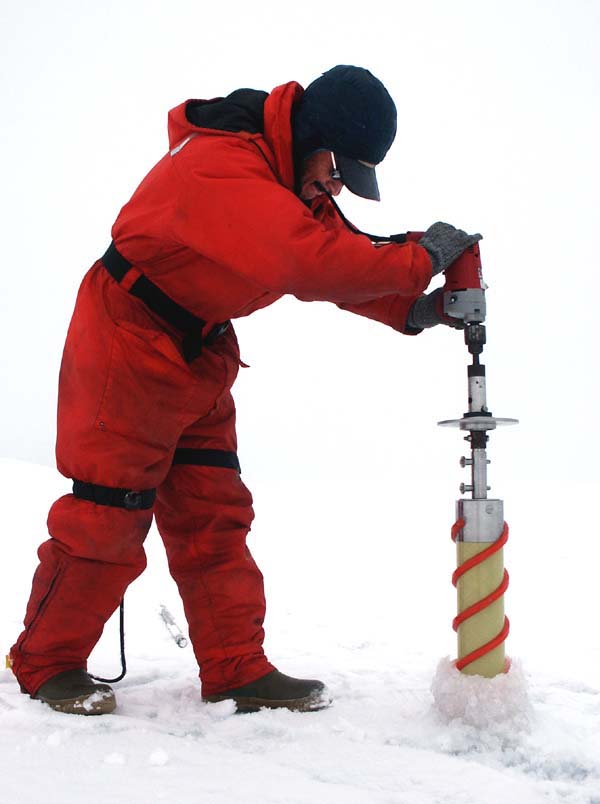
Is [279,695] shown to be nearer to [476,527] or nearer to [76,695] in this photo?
[76,695]

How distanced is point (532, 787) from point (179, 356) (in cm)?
134

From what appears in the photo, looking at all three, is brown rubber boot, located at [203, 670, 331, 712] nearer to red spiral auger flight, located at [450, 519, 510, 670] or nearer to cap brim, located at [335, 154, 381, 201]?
red spiral auger flight, located at [450, 519, 510, 670]

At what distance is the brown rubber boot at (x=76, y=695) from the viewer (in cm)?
215

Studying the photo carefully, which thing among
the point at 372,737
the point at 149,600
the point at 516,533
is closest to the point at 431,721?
the point at 372,737

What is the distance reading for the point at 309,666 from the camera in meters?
2.77

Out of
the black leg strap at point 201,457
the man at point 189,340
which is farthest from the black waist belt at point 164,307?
the black leg strap at point 201,457

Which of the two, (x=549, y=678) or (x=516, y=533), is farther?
(x=516, y=533)

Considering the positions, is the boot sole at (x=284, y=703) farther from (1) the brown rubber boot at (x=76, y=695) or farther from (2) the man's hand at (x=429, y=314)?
(2) the man's hand at (x=429, y=314)

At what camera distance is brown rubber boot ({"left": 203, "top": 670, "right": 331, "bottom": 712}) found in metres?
2.28


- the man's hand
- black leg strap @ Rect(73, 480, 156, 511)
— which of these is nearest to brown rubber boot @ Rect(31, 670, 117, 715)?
black leg strap @ Rect(73, 480, 156, 511)

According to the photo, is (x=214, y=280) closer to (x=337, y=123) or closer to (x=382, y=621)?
(x=337, y=123)

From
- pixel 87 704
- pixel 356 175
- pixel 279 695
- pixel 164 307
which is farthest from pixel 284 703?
pixel 356 175

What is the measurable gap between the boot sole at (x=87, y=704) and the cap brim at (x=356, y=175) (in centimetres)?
151

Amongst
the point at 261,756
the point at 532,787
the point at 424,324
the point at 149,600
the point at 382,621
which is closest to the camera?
the point at 532,787
